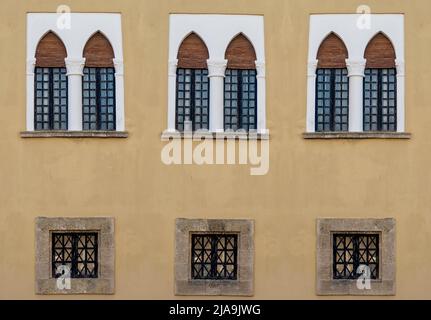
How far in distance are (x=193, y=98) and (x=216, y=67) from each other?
Result: 0.60 metres

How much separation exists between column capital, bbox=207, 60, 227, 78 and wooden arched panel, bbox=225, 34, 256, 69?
0.11 m

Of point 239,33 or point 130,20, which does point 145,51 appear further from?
point 239,33

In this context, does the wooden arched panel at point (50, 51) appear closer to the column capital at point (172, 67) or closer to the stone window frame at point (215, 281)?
the column capital at point (172, 67)

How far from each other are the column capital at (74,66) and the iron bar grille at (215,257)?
10.1 feet

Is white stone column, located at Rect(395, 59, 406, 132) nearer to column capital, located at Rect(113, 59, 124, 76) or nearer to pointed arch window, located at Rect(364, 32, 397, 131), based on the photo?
pointed arch window, located at Rect(364, 32, 397, 131)

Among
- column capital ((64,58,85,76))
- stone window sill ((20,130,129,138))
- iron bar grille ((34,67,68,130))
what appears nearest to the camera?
stone window sill ((20,130,129,138))

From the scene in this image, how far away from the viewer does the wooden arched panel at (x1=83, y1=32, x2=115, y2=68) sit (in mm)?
14906

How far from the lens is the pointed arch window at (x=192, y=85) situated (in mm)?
14922

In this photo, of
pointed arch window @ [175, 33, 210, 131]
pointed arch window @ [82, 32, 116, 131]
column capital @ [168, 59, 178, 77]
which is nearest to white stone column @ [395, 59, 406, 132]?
pointed arch window @ [175, 33, 210, 131]

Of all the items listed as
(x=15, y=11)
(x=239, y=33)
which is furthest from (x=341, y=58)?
(x=15, y=11)

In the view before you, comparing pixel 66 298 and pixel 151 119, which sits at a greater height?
pixel 151 119

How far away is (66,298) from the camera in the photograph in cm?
1492

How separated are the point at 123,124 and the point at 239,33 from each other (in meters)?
2.25

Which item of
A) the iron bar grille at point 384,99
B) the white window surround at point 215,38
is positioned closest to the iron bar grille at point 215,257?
the white window surround at point 215,38
